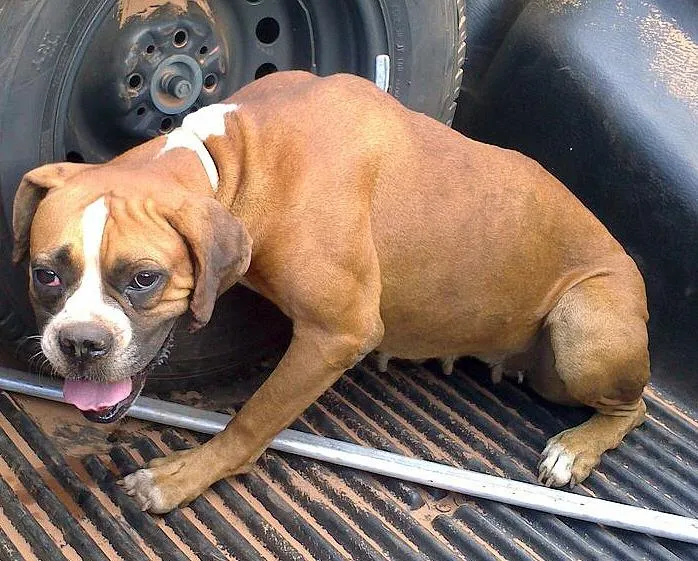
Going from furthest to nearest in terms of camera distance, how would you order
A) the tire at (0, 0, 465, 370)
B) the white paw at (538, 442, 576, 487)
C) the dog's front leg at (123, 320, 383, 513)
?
1. the white paw at (538, 442, 576, 487)
2. the dog's front leg at (123, 320, 383, 513)
3. the tire at (0, 0, 465, 370)

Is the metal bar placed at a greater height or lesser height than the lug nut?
lesser

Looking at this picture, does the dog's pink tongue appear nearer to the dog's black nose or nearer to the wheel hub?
the dog's black nose

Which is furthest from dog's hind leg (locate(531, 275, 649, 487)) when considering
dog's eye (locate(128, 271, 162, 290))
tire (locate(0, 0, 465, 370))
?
dog's eye (locate(128, 271, 162, 290))

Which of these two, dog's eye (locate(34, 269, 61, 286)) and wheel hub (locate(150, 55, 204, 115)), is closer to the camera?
dog's eye (locate(34, 269, 61, 286))

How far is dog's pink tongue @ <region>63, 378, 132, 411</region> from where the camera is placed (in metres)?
2.44

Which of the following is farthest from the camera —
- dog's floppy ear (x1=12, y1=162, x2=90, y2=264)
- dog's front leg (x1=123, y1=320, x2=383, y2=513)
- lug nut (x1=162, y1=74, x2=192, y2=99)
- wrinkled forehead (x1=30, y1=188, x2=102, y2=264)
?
lug nut (x1=162, y1=74, x2=192, y2=99)

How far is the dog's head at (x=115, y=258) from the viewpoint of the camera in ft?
7.20

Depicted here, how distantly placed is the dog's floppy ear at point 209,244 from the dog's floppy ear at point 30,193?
0.27 metres

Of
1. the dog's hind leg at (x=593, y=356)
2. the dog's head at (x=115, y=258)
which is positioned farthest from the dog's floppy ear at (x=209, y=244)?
the dog's hind leg at (x=593, y=356)

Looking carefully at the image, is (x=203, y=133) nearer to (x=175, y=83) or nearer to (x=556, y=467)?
(x=175, y=83)

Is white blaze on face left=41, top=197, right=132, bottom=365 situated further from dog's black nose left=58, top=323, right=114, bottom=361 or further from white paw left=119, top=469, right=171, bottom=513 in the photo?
white paw left=119, top=469, right=171, bottom=513

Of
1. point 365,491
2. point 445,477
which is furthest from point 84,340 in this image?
point 445,477

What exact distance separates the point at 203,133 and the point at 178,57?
33cm

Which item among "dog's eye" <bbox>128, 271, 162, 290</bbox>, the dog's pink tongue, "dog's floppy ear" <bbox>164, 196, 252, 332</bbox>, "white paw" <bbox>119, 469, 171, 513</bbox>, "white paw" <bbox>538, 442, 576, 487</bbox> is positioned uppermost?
"dog's floppy ear" <bbox>164, 196, 252, 332</bbox>
